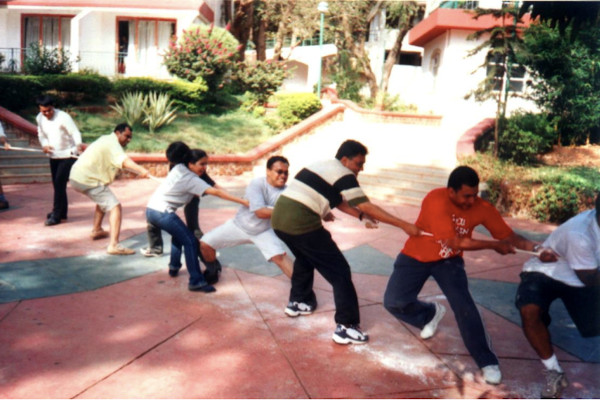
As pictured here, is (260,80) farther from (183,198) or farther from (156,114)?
(183,198)

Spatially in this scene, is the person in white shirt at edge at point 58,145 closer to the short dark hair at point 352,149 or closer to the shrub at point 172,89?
the short dark hair at point 352,149

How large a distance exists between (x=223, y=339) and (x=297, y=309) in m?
0.86

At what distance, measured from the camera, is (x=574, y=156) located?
13344 millimetres

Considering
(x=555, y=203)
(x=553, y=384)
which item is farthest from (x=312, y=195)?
(x=555, y=203)

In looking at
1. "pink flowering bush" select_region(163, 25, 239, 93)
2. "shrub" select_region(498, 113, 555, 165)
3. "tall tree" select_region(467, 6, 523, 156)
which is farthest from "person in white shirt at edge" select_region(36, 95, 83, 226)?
"pink flowering bush" select_region(163, 25, 239, 93)

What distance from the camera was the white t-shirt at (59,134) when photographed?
7.85m

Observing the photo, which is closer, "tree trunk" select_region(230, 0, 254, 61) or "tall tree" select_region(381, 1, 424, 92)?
"tree trunk" select_region(230, 0, 254, 61)

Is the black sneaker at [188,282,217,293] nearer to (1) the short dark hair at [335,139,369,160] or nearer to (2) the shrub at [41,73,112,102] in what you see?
(1) the short dark hair at [335,139,369,160]

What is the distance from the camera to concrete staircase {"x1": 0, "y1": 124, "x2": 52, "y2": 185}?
11.0 m

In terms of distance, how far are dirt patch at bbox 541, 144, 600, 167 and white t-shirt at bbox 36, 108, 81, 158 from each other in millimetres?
10043

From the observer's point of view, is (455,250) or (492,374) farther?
(455,250)

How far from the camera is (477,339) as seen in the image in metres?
3.99

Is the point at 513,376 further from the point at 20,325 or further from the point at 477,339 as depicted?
the point at 20,325

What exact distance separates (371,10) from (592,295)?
24584 mm
